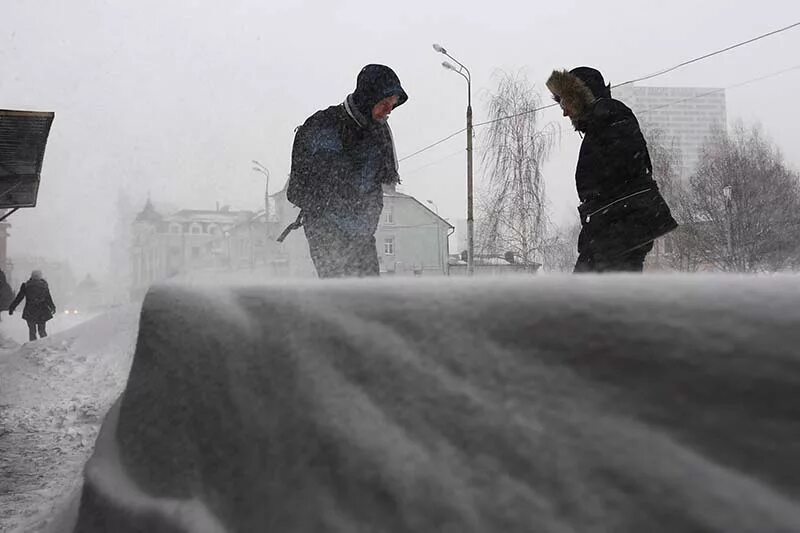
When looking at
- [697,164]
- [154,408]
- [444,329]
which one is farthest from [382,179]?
[697,164]

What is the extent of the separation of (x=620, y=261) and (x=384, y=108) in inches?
39.1

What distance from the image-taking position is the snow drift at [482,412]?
399mm

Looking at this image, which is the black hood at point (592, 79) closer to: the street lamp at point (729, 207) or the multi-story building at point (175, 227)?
the multi-story building at point (175, 227)

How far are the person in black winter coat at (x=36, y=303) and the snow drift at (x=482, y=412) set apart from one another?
9173mm

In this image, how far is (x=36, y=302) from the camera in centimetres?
853

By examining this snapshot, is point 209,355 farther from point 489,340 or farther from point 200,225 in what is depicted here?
point 200,225

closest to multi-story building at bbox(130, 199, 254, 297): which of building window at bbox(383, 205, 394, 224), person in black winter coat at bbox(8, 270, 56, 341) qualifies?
person in black winter coat at bbox(8, 270, 56, 341)

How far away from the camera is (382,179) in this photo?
86.8 inches

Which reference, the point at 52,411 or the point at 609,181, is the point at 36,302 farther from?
the point at 609,181

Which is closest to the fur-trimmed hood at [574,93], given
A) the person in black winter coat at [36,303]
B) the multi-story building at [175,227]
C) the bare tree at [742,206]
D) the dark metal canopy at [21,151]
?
the multi-story building at [175,227]

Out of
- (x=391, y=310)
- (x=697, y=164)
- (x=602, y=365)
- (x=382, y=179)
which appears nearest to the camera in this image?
(x=602, y=365)

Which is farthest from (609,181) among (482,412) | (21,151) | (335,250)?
(21,151)

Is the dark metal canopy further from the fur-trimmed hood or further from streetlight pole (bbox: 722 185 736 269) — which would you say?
streetlight pole (bbox: 722 185 736 269)

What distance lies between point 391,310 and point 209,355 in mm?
241
